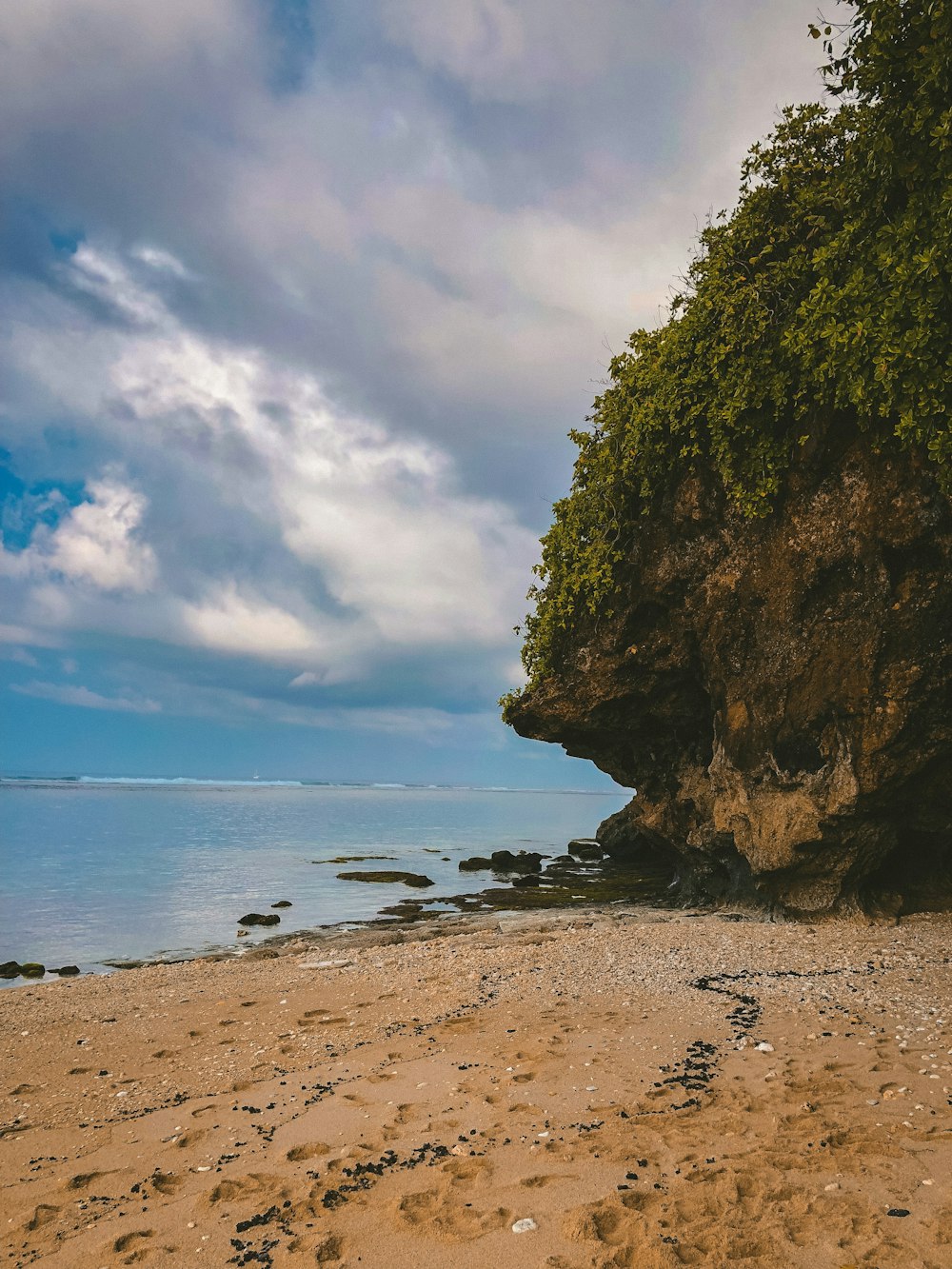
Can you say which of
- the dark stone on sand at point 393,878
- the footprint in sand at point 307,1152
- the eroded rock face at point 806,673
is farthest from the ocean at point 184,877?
the footprint in sand at point 307,1152

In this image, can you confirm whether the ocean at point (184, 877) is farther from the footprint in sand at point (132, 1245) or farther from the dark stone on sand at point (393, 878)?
the footprint in sand at point (132, 1245)

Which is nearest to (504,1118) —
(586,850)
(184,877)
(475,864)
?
(184,877)

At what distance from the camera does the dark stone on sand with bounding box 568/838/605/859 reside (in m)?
38.3

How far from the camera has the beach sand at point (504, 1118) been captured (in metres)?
4.36

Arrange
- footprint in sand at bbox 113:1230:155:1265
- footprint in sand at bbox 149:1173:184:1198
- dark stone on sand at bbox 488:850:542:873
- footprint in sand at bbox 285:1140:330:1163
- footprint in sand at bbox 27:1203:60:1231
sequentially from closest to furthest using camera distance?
footprint in sand at bbox 113:1230:155:1265 < footprint in sand at bbox 27:1203:60:1231 < footprint in sand at bbox 149:1173:184:1198 < footprint in sand at bbox 285:1140:330:1163 < dark stone on sand at bbox 488:850:542:873

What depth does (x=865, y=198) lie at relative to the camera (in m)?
10.8

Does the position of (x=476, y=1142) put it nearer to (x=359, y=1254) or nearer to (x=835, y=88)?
(x=359, y=1254)

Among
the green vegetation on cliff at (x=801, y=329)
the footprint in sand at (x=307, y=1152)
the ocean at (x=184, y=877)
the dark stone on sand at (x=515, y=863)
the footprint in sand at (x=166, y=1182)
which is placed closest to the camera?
the footprint in sand at (x=166, y=1182)

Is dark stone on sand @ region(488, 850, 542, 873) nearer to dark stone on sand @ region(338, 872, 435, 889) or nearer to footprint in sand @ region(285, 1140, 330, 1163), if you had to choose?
dark stone on sand @ region(338, 872, 435, 889)

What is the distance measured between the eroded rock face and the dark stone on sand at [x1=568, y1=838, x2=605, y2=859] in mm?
19741

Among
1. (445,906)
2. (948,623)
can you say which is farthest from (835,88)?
(445,906)

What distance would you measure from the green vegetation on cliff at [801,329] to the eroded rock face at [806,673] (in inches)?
32.8

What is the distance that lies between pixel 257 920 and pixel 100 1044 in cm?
1118

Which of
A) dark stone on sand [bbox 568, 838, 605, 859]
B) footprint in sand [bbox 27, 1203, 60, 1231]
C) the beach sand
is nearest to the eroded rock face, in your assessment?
the beach sand
